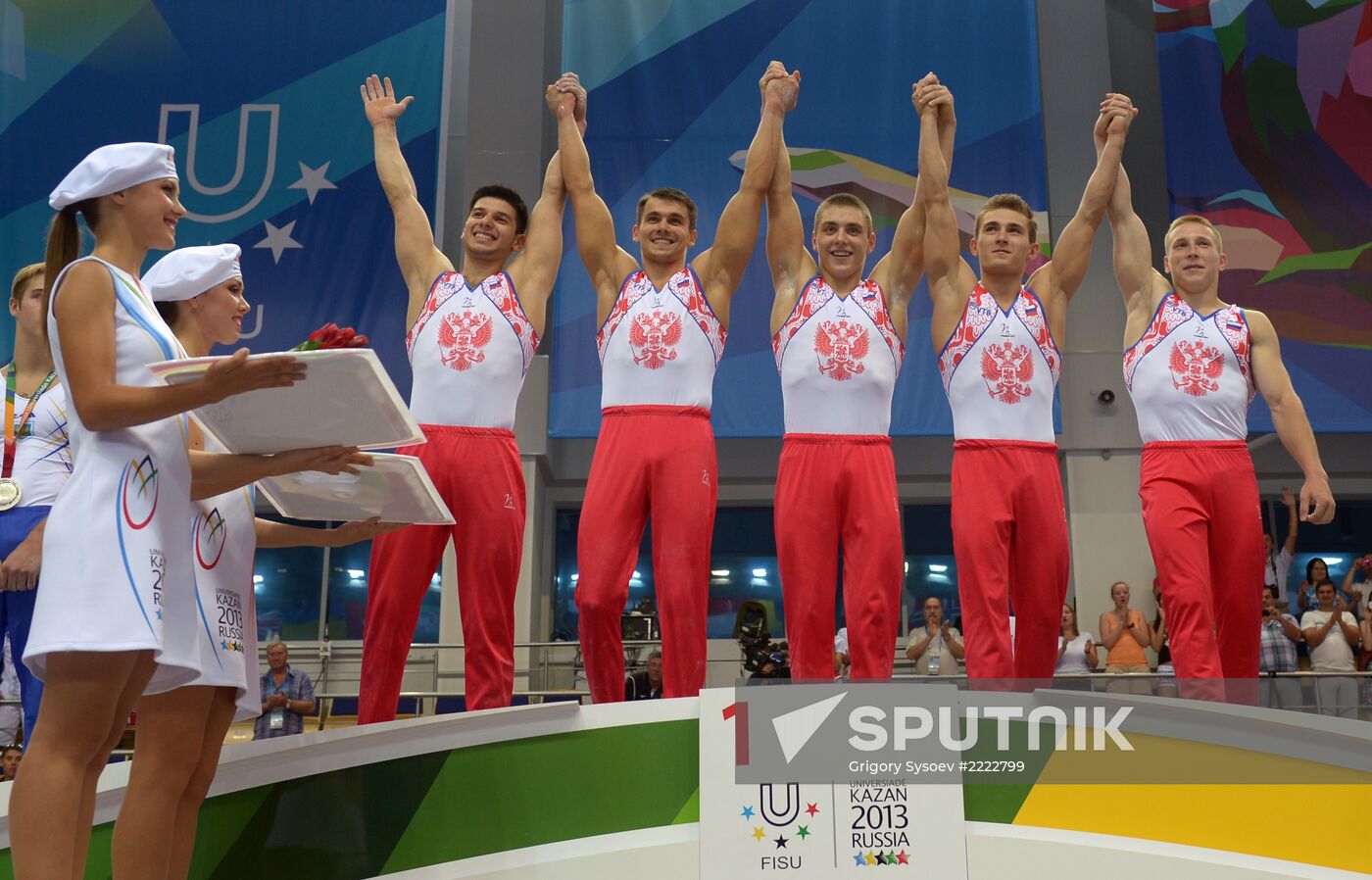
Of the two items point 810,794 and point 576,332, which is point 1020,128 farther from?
point 810,794

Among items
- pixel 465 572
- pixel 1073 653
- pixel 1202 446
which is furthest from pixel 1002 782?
pixel 1073 653

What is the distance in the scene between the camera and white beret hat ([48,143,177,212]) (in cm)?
272

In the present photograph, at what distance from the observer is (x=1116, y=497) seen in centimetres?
1077

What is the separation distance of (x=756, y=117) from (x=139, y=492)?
8.45 meters

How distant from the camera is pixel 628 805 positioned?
4020mm

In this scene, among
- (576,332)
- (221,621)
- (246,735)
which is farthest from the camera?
(576,332)

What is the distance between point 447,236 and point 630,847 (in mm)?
8124

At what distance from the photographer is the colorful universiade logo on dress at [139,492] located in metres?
2.53

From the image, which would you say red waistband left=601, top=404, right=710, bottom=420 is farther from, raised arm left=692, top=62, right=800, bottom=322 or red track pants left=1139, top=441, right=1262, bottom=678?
red track pants left=1139, top=441, right=1262, bottom=678

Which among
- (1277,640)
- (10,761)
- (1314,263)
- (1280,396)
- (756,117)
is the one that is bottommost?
(10,761)

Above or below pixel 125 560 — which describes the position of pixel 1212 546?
above

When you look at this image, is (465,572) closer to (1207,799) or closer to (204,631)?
(204,631)

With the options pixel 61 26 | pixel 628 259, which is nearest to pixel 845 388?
pixel 628 259

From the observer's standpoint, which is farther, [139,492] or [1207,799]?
[1207,799]
